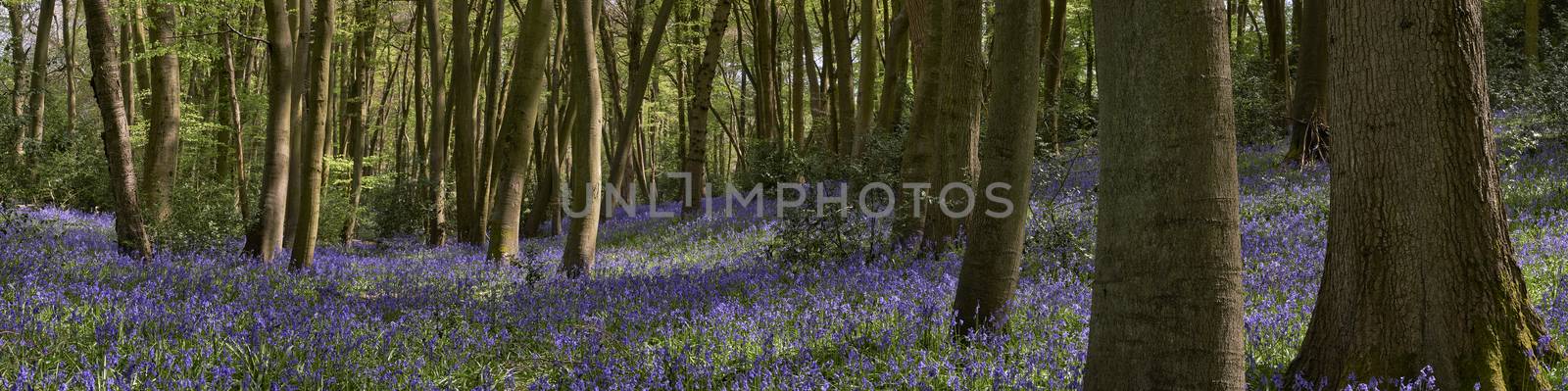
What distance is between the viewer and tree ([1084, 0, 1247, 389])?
289cm

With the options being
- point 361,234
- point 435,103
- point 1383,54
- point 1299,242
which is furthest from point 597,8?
point 361,234

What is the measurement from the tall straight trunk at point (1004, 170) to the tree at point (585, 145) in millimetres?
5469

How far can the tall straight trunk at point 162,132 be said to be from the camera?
437 inches

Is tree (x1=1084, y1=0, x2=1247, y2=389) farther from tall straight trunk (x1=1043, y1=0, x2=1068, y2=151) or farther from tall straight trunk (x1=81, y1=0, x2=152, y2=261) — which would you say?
tall straight trunk (x1=1043, y1=0, x2=1068, y2=151)

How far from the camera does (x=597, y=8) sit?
13312 mm

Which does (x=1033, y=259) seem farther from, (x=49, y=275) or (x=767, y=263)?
(x=49, y=275)

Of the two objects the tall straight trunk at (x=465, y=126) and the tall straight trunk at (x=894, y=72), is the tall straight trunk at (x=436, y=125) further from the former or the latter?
the tall straight trunk at (x=894, y=72)

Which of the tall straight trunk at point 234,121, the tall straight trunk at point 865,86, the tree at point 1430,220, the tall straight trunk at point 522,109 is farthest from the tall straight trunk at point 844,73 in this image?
the tree at point 1430,220

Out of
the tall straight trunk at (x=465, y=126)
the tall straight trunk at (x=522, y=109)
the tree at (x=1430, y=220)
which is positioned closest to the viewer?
the tree at (x=1430, y=220)

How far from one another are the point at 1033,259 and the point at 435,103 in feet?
38.6

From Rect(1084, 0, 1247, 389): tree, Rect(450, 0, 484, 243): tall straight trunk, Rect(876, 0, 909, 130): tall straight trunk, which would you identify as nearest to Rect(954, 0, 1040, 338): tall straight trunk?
Rect(1084, 0, 1247, 389): tree

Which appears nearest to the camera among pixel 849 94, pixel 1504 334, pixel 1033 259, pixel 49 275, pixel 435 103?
pixel 1504 334

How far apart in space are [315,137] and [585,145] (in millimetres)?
3414

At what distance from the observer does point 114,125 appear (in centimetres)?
842
